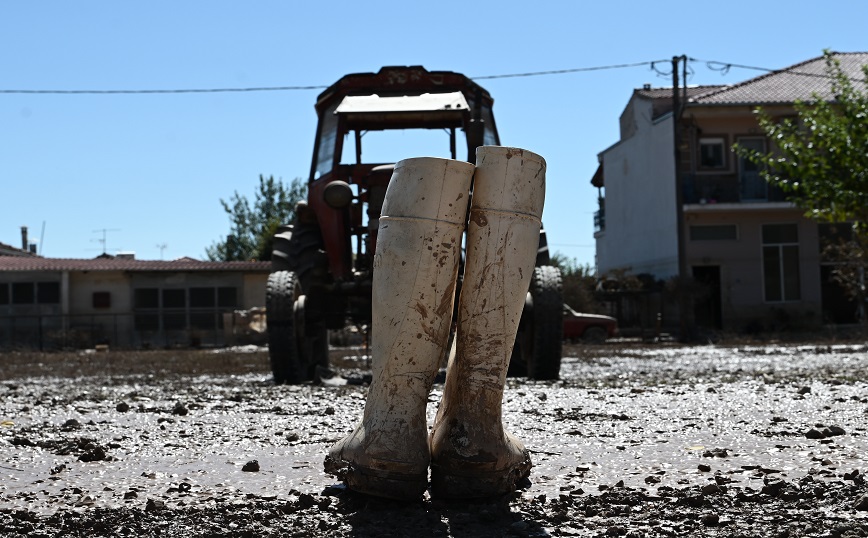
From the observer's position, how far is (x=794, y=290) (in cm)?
3738

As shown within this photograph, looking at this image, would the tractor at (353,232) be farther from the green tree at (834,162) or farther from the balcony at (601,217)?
the balcony at (601,217)

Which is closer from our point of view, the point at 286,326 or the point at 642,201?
the point at 286,326

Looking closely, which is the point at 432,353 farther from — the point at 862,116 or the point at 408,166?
the point at 862,116

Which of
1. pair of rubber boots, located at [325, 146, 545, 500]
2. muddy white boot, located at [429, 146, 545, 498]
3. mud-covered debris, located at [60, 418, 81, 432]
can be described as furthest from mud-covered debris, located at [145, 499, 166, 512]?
mud-covered debris, located at [60, 418, 81, 432]

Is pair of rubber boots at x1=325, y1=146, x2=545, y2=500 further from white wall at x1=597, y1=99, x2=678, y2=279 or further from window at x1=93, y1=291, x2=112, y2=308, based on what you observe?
window at x1=93, y1=291, x2=112, y2=308

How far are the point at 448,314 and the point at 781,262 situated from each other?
119 ft

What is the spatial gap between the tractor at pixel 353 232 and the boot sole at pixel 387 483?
252 inches

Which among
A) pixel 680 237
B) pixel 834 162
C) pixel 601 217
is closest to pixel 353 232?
pixel 834 162

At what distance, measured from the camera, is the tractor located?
376 inches

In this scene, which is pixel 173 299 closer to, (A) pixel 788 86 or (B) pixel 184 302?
(B) pixel 184 302

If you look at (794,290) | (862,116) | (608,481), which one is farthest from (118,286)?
(608,481)

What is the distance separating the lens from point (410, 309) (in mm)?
3199

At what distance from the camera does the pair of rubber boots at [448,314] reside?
3160 mm

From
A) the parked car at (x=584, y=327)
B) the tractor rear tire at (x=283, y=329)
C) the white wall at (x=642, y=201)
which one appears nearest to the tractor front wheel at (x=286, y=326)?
the tractor rear tire at (x=283, y=329)
